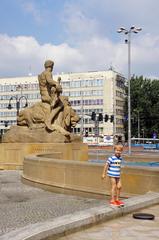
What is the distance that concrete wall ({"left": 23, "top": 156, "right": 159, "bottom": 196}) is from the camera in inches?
444

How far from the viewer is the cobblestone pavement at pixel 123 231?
662cm

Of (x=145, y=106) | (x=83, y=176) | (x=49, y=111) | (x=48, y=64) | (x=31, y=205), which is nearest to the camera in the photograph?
(x=31, y=205)

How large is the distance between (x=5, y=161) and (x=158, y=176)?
43.3 ft

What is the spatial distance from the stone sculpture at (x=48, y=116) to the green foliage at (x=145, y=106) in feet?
267

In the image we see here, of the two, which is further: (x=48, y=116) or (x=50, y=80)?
(x=50, y=80)

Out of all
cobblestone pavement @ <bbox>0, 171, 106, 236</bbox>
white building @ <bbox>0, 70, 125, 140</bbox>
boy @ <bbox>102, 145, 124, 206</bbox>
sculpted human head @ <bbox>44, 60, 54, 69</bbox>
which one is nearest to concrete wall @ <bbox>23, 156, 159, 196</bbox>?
cobblestone pavement @ <bbox>0, 171, 106, 236</bbox>

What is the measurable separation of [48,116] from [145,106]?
278ft

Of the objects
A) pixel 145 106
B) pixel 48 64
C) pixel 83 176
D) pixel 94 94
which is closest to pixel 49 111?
pixel 48 64

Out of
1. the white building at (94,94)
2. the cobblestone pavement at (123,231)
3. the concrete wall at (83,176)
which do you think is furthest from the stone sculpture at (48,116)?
the white building at (94,94)

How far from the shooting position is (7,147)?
22.9 metres

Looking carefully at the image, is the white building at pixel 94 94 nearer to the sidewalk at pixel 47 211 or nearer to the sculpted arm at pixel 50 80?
the sculpted arm at pixel 50 80

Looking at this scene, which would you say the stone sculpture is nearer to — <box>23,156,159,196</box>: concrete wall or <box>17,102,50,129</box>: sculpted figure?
<box>17,102,50,129</box>: sculpted figure

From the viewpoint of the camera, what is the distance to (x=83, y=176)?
1311cm

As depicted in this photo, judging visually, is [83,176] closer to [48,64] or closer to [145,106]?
[48,64]
